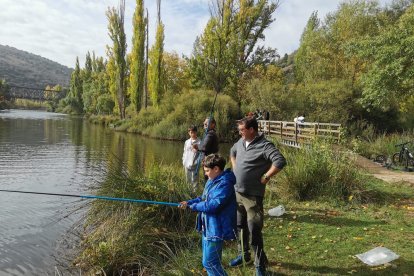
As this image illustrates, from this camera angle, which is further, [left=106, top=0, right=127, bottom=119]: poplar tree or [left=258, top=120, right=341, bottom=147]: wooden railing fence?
[left=106, top=0, right=127, bottom=119]: poplar tree

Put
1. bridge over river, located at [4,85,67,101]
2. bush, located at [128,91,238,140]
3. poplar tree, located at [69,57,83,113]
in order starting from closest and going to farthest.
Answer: bush, located at [128,91,238,140] < poplar tree, located at [69,57,83,113] < bridge over river, located at [4,85,67,101]

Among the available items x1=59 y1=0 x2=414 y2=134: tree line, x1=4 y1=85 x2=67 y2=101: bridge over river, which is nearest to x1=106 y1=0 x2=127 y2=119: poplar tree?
x1=59 y1=0 x2=414 y2=134: tree line

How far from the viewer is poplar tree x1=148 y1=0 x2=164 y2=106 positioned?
38.4 m

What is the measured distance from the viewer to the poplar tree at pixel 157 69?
38.4 meters

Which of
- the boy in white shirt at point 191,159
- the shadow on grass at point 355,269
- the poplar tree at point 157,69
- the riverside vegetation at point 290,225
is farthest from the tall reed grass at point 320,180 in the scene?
the poplar tree at point 157,69

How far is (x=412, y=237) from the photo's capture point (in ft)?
18.2

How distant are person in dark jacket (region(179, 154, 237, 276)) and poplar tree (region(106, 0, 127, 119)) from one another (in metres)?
44.9

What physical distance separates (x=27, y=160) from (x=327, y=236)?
14943 mm

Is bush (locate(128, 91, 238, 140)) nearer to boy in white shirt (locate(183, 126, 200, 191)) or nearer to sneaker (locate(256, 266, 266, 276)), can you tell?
boy in white shirt (locate(183, 126, 200, 191))

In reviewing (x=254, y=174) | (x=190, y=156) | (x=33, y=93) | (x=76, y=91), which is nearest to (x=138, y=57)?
(x=190, y=156)

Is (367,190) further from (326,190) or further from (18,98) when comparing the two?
(18,98)

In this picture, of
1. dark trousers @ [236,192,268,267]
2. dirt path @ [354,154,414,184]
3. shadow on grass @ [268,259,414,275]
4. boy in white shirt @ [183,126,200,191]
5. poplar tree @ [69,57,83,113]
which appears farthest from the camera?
poplar tree @ [69,57,83,113]

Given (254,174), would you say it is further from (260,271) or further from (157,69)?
(157,69)

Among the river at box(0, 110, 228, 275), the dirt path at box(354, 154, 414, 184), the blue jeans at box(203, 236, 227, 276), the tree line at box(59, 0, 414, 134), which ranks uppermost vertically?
the tree line at box(59, 0, 414, 134)
